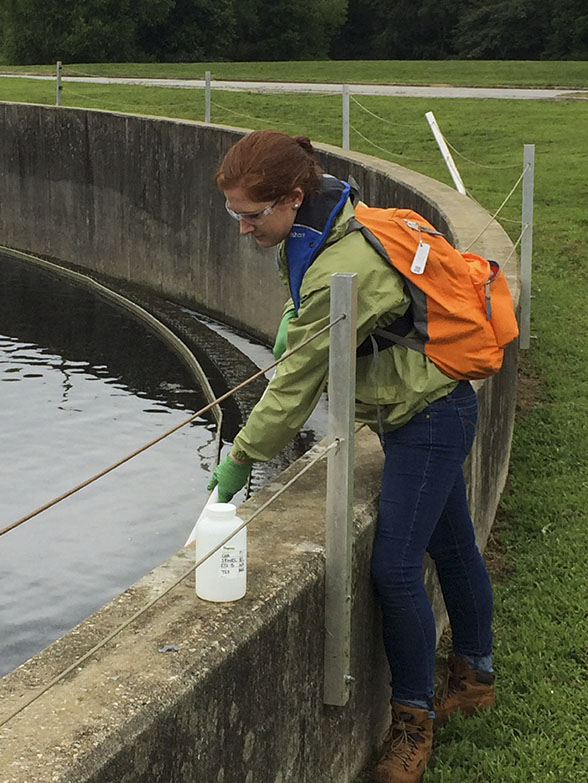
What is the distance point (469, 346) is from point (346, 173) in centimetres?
943

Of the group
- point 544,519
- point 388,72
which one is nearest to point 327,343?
point 544,519

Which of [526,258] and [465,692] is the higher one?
[526,258]

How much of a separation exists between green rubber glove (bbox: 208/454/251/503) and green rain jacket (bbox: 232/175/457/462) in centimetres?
5

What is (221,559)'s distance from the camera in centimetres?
318

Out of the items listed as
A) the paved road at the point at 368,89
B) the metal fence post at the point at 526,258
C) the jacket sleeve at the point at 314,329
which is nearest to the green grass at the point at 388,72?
the paved road at the point at 368,89

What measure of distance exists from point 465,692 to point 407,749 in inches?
19.5

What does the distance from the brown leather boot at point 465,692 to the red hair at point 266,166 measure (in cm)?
173

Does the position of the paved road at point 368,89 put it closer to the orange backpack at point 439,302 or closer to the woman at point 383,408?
the orange backpack at point 439,302

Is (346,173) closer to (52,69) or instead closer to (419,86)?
(419,86)

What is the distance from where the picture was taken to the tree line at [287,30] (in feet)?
165

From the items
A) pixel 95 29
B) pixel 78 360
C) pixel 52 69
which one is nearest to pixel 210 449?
pixel 78 360

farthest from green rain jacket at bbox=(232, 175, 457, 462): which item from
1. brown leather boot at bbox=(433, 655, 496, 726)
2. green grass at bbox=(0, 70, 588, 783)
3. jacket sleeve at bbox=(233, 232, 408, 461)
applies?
Result: green grass at bbox=(0, 70, 588, 783)

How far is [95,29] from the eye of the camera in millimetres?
50531

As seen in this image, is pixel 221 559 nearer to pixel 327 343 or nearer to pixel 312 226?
pixel 327 343
